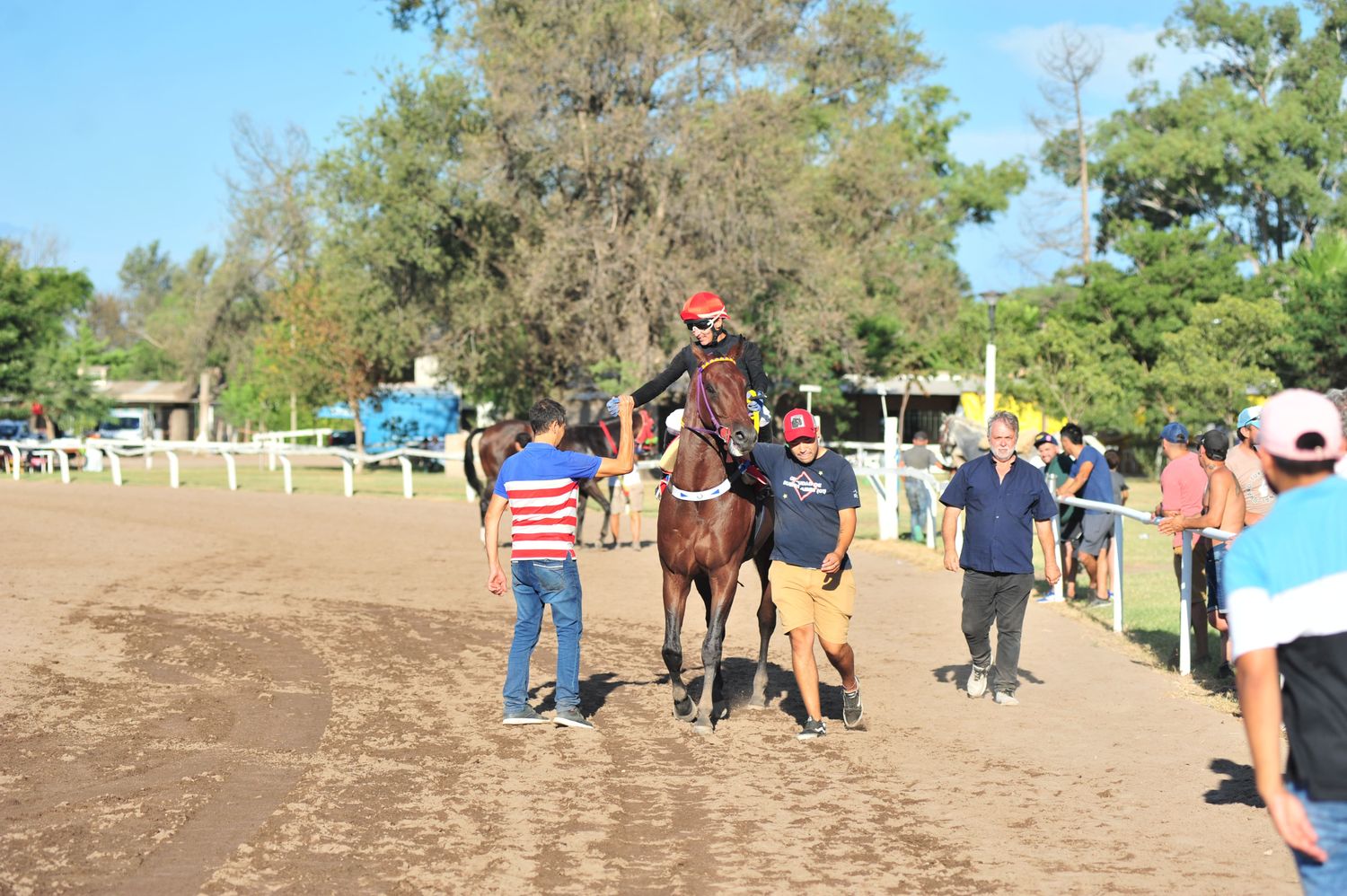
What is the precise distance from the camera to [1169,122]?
168 feet

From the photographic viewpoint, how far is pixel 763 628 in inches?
348

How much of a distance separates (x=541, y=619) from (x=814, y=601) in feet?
5.03

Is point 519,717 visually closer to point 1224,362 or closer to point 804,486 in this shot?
point 804,486

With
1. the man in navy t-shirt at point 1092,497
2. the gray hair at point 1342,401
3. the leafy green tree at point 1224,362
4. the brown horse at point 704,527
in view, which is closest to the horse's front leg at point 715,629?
the brown horse at point 704,527

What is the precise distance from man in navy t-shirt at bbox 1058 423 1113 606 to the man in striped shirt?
672 cm

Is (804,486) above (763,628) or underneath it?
above

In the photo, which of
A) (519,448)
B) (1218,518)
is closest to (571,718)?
(1218,518)

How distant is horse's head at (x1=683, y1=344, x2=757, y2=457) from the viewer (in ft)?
24.8

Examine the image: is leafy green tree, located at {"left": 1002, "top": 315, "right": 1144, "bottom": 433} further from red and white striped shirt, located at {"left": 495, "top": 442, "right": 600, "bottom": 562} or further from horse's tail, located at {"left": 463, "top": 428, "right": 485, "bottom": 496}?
red and white striped shirt, located at {"left": 495, "top": 442, "right": 600, "bottom": 562}

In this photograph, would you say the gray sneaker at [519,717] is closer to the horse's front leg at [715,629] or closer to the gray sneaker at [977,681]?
the horse's front leg at [715,629]

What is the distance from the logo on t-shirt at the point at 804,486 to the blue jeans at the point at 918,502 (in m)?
10.7

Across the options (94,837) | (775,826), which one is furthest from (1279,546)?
(94,837)

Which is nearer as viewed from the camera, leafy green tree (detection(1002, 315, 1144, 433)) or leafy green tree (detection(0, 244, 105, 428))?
leafy green tree (detection(1002, 315, 1144, 433))

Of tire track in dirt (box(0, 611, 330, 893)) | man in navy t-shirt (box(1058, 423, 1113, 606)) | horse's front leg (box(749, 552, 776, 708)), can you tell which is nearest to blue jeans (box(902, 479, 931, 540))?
man in navy t-shirt (box(1058, 423, 1113, 606))
